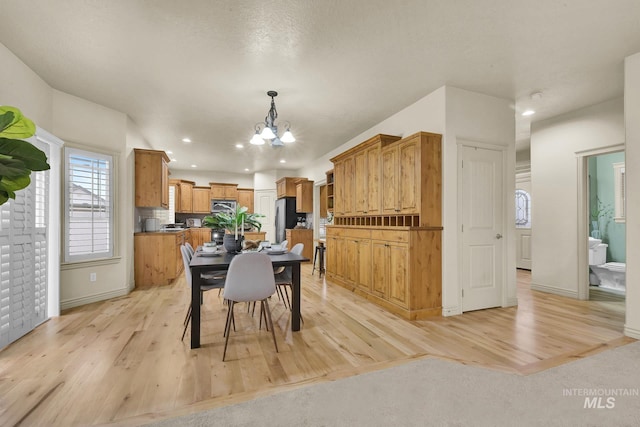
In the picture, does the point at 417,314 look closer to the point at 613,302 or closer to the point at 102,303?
the point at 613,302

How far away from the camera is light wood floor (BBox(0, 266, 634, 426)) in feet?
5.90

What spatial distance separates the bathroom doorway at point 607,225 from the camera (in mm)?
4566

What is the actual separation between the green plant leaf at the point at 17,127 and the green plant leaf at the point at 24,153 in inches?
1.7

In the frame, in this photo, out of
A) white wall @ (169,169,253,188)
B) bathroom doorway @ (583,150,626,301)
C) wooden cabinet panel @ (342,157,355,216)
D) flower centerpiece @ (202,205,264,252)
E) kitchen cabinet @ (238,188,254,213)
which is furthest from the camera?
kitchen cabinet @ (238,188,254,213)

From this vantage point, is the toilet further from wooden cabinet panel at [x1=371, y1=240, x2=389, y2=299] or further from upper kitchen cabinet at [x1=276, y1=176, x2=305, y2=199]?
upper kitchen cabinet at [x1=276, y1=176, x2=305, y2=199]

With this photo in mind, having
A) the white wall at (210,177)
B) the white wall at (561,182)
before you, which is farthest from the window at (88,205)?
the white wall at (561,182)

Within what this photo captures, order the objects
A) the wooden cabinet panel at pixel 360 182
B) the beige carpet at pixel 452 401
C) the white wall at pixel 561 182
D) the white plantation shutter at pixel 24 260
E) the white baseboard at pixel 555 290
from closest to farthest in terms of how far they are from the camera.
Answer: the beige carpet at pixel 452 401
the white plantation shutter at pixel 24 260
the white wall at pixel 561 182
the white baseboard at pixel 555 290
the wooden cabinet panel at pixel 360 182

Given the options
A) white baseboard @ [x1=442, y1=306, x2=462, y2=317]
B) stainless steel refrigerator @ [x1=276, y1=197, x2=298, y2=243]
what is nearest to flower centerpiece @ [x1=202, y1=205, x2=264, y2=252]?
white baseboard @ [x1=442, y1=306, x2=462, y2=317]

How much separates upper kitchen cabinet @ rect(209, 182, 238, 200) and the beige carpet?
306 inches

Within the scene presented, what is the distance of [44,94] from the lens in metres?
3.32

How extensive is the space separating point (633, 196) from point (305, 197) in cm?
584

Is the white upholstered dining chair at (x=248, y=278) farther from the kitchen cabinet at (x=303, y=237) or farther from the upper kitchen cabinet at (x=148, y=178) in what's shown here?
the kitchen cabinet at (x=303, y=237)

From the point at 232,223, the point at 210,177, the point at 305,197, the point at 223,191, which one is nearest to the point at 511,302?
the point at 232,223

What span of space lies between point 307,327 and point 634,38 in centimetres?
393
